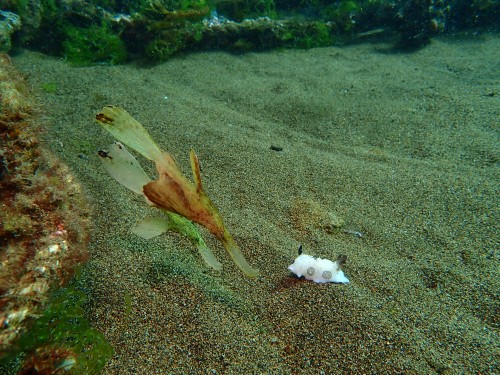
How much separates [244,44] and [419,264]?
5738 mm

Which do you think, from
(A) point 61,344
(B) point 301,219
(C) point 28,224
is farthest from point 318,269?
(C) point 28,224

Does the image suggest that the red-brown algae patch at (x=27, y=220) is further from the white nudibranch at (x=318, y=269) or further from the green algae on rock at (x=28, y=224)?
the white nudibranch at (x=318, y=269)

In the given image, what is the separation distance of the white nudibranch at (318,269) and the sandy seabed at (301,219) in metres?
0.06

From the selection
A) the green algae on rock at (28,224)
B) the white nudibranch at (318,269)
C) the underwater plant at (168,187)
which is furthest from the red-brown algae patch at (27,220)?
the white nudibranch at (318,269)

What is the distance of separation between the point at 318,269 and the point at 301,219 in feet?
2.34

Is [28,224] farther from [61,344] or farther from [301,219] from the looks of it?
[301,219]

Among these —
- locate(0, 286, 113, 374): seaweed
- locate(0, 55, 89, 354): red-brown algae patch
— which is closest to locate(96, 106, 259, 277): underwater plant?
locate(0, 55, 89, 354): red-brown algae patch

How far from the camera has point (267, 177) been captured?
3.27 meters

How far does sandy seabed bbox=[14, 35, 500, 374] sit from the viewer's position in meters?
1.87

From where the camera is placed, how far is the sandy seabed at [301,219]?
1.87 metres

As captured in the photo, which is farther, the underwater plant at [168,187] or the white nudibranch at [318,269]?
the white nudibranch at [318,269]

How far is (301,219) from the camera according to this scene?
2832mm

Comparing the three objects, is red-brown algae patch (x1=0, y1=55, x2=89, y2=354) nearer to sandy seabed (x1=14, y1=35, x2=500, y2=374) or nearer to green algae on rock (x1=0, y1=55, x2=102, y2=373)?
green algae on rock (x1=0, y1=55, x2=102, y2=373)

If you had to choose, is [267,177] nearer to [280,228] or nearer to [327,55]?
[280,228]
